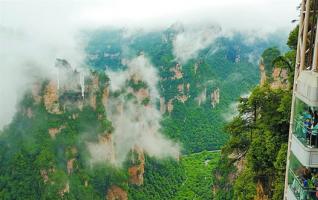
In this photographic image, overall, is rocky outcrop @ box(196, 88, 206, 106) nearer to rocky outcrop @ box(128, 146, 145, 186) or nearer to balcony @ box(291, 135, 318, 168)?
rocky outcrop @ box(128, 146, 145, 186)

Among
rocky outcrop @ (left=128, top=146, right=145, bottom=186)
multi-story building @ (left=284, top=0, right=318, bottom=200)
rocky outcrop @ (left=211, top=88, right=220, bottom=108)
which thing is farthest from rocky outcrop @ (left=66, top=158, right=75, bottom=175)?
rocky outcrop @ (left=211, top=88, right=220, bottom=108)

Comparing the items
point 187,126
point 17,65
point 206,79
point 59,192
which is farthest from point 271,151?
point 206,79

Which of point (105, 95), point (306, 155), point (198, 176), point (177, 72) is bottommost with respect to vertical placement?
point (198, 176)

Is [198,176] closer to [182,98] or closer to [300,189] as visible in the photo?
[182,98]

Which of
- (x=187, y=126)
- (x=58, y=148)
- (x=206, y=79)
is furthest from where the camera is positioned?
(x=206, y=79)

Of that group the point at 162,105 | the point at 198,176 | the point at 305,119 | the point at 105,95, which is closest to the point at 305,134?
the point at 305,119

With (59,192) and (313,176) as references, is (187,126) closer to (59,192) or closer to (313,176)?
(59,192)

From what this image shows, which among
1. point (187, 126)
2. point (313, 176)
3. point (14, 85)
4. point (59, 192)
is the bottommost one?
point (187, 126)
